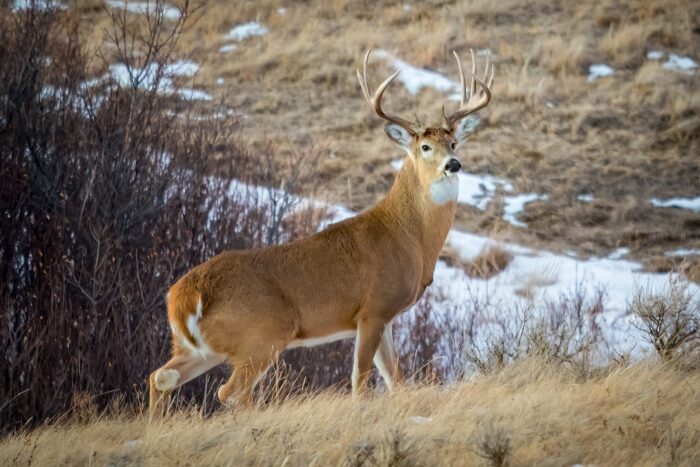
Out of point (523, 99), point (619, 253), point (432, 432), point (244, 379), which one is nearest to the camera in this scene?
point (432, 432)

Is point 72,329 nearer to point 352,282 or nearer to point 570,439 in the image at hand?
point 352,282

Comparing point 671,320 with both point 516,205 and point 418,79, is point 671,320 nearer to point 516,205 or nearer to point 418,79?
point 516,205

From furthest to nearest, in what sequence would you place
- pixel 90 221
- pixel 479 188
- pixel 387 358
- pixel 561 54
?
pixel 561 54 < pixel 479 188 < pixel 90 221 < pixel 387 358

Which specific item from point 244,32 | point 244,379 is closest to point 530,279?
point 244,379

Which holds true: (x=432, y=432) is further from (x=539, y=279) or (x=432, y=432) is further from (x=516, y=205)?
(x=516, y=205)

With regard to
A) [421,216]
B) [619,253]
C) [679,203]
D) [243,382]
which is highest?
[421,216]

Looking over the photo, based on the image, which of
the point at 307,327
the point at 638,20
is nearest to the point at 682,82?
the point at 638,20

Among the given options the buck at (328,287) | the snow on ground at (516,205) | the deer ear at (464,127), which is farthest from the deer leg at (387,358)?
the snow on ground at (516,205)

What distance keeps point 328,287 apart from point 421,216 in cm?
122

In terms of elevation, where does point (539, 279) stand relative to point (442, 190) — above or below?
below

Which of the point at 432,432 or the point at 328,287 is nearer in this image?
the point at 432,432

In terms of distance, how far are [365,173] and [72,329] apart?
9449 millimetres

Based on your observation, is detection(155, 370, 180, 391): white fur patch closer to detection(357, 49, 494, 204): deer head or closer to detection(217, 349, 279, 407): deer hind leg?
detection(217, 349, 279, 407): deer hind leg

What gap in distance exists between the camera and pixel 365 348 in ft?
25.4
